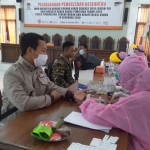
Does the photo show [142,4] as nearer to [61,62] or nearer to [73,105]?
[61,62]

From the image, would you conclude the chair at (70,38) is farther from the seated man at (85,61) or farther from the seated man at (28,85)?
the seated man at (28,85)

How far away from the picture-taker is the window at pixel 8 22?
807 centimetres

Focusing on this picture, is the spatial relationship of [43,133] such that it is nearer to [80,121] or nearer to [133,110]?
[80,121]

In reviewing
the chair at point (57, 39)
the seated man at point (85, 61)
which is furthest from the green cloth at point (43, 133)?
the chair at point (57, 39)

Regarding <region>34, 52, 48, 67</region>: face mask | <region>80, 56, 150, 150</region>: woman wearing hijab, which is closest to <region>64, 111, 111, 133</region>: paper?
<region>80, 56, 150, 150</region>: woman wearing hijab

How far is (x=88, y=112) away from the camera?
98 cm

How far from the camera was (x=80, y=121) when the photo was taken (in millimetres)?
963

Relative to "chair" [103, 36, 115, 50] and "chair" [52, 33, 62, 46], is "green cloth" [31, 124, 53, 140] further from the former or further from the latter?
"chair" [52, 33, 62, 46]

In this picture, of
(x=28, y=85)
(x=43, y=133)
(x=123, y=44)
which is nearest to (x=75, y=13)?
(x=123, y=44)

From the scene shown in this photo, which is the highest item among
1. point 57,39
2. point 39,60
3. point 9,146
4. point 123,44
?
point 57,39

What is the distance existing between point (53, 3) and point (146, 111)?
6.28m

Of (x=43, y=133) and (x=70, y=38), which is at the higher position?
(x=70, y=38)

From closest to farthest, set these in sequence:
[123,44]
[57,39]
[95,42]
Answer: [123,44], [95,42], [57,39]

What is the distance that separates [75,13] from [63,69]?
4.64 m
